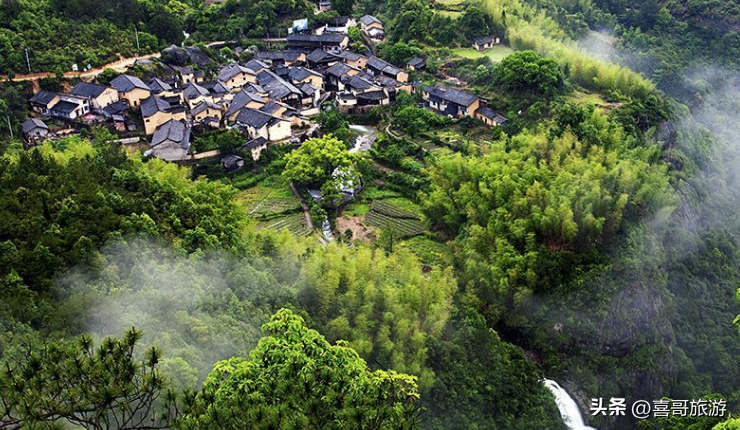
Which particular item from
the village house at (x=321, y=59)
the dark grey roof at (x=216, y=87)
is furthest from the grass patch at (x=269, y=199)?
the village house at (x=321, y=59)

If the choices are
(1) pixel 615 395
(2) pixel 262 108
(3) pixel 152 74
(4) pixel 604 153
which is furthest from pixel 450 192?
(3) pixel 152 74

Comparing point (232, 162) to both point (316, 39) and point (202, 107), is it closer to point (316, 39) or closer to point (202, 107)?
point (202, 107)

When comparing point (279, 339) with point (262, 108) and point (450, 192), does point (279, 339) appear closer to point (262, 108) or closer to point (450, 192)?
point (450, 192)

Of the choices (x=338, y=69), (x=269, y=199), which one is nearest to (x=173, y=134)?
(x=269, y=199)

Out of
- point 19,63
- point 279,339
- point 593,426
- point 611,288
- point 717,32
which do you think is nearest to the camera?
point 279,339

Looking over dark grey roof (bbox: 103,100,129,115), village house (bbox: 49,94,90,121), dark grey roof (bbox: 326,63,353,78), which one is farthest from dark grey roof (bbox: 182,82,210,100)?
dark grey roof (bbox: 326,63,353,78)

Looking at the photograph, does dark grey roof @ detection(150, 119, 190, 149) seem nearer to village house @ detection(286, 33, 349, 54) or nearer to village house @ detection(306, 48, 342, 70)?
village house @ detection(306, 48, 342, 70)
